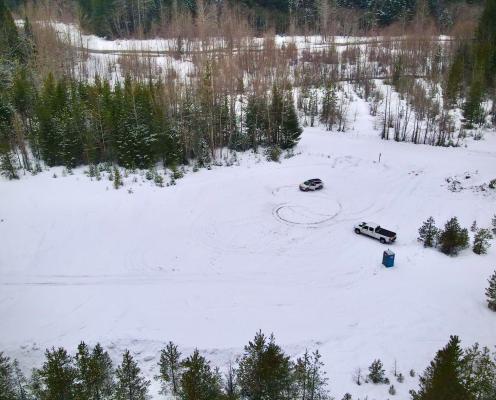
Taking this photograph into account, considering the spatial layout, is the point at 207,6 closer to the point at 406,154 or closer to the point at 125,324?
the point at 406,154

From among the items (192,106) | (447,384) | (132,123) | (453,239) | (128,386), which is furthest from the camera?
(192,106)

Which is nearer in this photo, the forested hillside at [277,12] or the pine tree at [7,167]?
the pine tree at [7,167]

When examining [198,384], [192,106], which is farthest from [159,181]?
[198,384]

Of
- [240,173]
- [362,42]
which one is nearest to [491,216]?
[240,173]

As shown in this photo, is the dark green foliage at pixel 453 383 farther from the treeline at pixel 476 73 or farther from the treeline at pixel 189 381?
the treeline at pixel 476 73

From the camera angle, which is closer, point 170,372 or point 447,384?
point 447,384

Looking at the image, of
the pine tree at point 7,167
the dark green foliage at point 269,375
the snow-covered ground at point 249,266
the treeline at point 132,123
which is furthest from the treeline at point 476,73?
the pine tree at point 7,167

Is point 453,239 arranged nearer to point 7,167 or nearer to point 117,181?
point 117,181

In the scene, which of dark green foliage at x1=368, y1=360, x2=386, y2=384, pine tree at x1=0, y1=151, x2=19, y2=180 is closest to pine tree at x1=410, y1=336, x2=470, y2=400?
dark green foliage at x1=368, y1=360, x2=386, y2=384

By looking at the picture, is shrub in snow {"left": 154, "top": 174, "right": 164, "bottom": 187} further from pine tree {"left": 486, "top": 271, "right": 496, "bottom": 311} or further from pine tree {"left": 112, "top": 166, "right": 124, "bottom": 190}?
pine tree {"left": 486, "top": 271, "right": 496, "bottom": 311}
